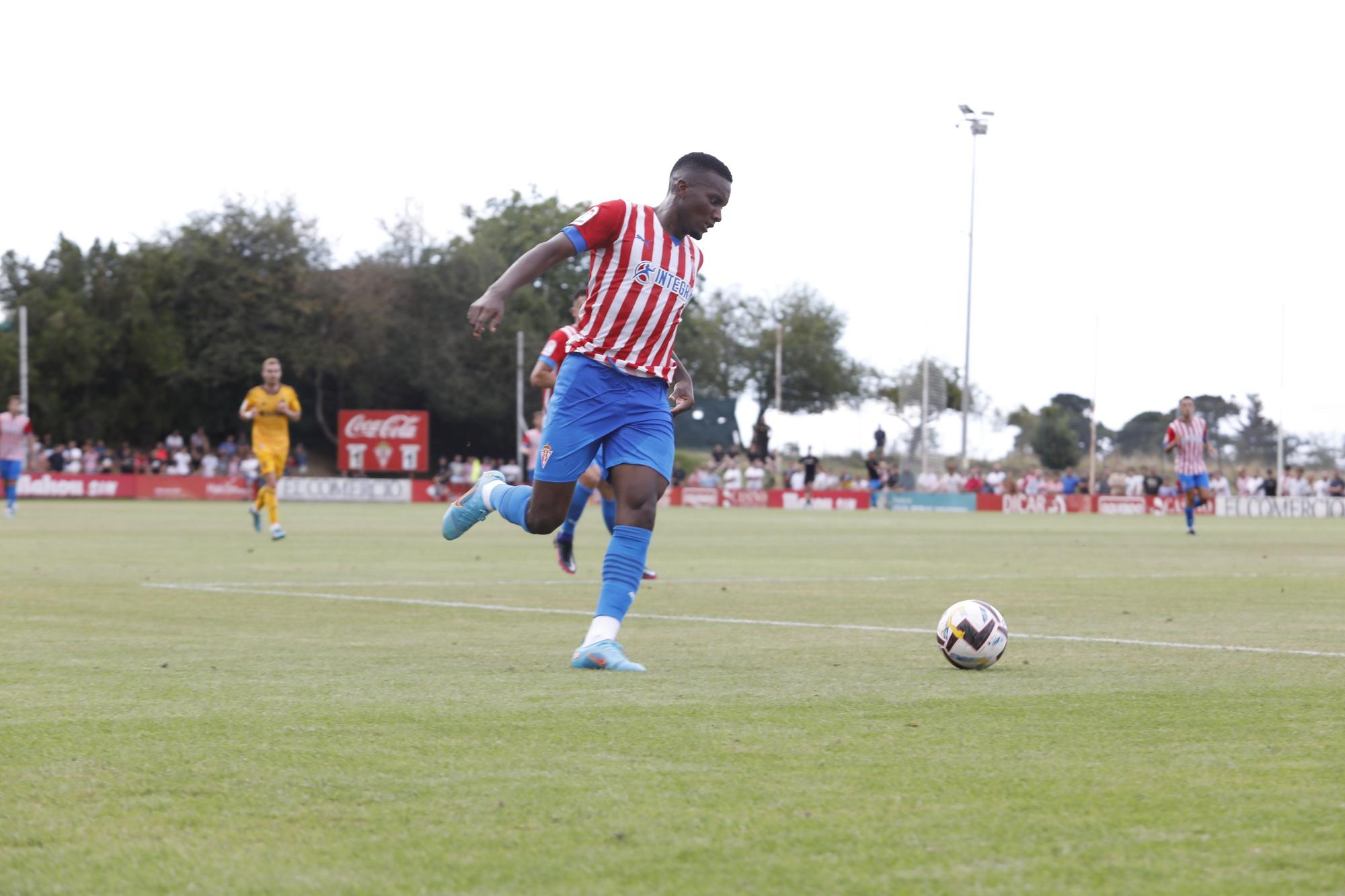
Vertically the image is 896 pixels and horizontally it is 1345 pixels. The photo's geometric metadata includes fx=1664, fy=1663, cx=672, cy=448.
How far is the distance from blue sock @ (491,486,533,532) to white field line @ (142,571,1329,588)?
4620mm

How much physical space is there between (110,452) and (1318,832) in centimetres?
5589

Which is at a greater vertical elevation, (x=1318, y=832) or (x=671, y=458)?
(x=671, y=458)

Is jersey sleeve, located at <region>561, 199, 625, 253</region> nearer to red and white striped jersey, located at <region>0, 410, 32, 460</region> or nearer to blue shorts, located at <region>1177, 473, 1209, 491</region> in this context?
blue shorts, located at <region>1177, 473, 1209, 491</region>

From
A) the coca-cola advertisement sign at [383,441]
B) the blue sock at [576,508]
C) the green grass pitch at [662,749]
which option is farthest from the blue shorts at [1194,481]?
the coca-cola advertisement sign at [383,441]

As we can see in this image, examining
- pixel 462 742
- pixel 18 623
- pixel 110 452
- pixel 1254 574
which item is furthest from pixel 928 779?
pixel 110 452

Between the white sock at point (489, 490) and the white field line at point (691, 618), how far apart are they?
1680 mm

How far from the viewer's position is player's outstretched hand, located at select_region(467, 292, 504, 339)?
6539 mm

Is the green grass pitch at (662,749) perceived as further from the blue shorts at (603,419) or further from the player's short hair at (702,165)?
the player's short hair at (702,165)

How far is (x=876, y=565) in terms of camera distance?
16672 millimetres

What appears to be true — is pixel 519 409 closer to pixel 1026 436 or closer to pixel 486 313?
pixel 1026 436

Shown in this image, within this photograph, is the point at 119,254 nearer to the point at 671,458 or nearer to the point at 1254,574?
the point at 1254,574

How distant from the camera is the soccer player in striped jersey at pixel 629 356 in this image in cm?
721

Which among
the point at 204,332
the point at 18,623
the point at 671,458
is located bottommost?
the point at 18,623

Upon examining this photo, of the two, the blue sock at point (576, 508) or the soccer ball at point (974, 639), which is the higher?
the blue sock at point (576, 508)
